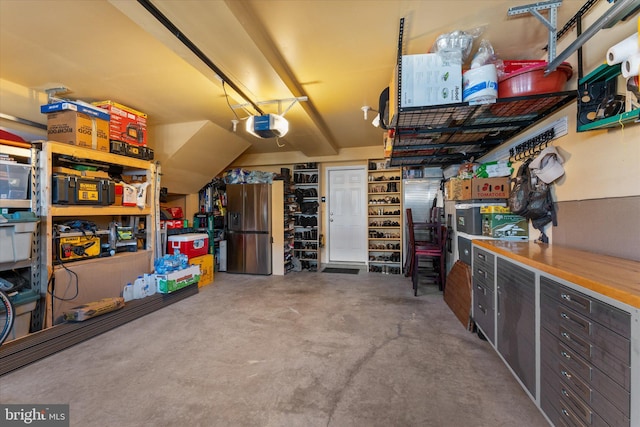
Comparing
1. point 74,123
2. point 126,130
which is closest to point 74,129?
point 74,123

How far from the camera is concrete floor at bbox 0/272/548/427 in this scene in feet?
4.87

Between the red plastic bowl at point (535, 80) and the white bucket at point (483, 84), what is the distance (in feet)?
0.42

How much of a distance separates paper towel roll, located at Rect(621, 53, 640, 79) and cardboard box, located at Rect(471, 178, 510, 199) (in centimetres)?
142

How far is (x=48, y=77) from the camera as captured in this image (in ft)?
8.24

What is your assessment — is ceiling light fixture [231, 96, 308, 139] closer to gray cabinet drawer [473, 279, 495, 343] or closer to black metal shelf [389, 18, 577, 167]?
black metal shelf [389, 18, 577, 167]

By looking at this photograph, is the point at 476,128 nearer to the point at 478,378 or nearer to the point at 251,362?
the point at 478,378

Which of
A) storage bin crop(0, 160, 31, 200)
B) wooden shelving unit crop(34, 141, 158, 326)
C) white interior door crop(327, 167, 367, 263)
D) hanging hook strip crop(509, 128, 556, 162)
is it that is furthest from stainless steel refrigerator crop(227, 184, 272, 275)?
hanging hook strip crop(509, 128, 556, 162)

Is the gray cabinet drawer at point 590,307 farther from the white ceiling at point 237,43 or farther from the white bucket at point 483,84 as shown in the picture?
the white ceiling at point 237,43

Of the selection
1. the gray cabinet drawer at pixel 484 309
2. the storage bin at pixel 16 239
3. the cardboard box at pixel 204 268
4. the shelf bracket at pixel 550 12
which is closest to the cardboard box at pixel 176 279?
the cardboard box at pixel 204 268

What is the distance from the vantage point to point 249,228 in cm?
498

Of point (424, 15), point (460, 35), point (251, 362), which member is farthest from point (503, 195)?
point (251, 362)

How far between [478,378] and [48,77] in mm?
4583

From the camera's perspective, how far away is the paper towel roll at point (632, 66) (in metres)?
1.12

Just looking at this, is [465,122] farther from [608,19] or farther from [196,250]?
[196,250]
